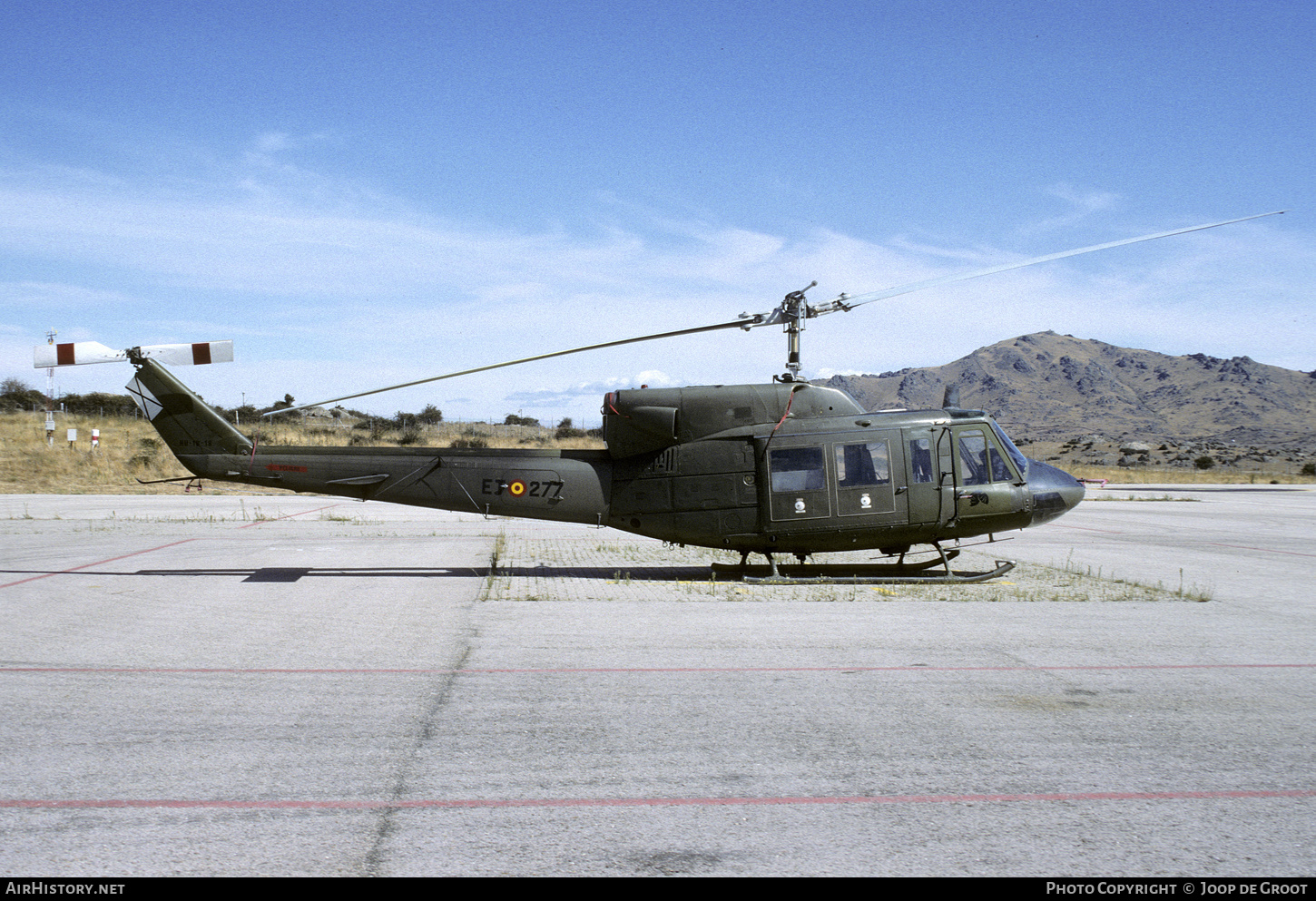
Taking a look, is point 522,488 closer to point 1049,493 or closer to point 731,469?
point 731,469

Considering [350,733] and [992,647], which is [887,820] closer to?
[350,733]

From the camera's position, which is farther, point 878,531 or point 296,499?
point 296,499

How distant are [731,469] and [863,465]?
1.91 meters

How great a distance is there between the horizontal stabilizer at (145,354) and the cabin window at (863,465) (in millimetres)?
8860

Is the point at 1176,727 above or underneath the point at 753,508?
underneath

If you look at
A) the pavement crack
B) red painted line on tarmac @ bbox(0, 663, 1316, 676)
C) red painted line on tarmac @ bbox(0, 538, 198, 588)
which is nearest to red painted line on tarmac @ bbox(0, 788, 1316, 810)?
the pavement crack

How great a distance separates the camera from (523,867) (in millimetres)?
3938

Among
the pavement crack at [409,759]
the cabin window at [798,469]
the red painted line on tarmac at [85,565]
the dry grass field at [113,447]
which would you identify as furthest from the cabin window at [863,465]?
the dry grass field at [113,447]

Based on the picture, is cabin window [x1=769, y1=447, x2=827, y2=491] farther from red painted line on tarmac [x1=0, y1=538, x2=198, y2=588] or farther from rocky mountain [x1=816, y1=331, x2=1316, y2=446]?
rocky mountain [x1=816, y1=331, x2=1316, y2=446]

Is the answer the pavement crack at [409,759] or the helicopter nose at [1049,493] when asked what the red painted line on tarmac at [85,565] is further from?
the helicopter nose at [1049,493]

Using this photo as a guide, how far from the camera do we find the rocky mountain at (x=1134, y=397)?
135000 mm

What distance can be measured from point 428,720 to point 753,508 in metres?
6.92

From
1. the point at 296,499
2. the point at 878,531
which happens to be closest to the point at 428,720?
the point at 878,531
